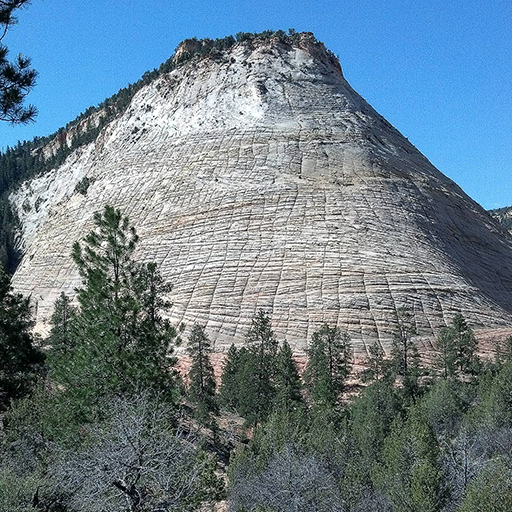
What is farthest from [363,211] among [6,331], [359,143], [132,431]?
[132,431]

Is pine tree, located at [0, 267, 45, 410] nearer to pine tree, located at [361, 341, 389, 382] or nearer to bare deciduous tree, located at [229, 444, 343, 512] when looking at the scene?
bare deciduous tree, located at [229, 444, 343, 512]

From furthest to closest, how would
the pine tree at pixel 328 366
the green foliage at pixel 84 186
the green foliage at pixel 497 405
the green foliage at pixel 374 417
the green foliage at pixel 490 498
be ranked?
the green foliage at pixel 84 186, the pine tree at pixel 328 366, the green foliage at pixel 497 405, the green foliage at pixel 374 417, the green foliage at pixel 490 498

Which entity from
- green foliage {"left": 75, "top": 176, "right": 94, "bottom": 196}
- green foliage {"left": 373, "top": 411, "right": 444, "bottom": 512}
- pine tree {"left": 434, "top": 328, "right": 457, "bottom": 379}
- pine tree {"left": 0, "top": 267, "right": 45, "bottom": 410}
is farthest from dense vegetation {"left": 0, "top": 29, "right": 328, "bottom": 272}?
green foliage {"left": 373, "top": 411, "right": 444, "bottom": 512}

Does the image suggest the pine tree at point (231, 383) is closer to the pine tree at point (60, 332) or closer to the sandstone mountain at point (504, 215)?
the pine tree at point (60, 332)

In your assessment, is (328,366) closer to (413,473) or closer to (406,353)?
(406,353)

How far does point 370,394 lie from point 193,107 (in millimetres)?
41255

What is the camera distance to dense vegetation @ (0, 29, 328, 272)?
6506 cm

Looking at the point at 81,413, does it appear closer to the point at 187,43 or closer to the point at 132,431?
the point at 132,431

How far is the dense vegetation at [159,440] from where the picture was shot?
34.0 ft

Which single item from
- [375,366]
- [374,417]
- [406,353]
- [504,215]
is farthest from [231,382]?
[504,215]

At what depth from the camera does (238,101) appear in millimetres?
56250

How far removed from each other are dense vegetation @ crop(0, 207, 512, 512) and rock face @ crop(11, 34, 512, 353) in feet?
40.1

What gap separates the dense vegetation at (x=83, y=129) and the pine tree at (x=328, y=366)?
136ft

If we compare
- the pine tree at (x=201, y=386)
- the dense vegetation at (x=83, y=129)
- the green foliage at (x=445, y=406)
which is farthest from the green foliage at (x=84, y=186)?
the green foliage at (x=445, y=406)
